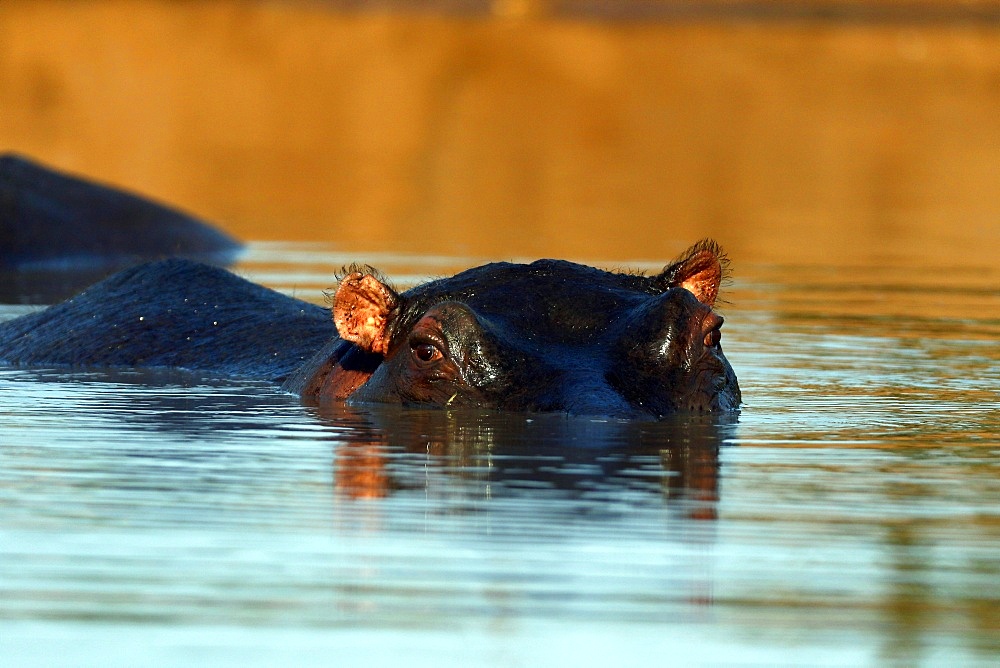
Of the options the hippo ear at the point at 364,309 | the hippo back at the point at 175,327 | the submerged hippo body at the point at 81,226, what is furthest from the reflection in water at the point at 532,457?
the submerged hippo body at the point at 81,226

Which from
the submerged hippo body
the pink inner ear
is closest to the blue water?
the pink inner ear

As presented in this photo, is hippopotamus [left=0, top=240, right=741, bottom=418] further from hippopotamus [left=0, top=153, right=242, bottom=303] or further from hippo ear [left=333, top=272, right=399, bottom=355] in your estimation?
hippopotamus [left=0, top=153, right=242, bottom=303]

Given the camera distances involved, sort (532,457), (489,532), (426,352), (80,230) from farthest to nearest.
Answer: (80,230) < (426,352) < (532,457) < (489,532)

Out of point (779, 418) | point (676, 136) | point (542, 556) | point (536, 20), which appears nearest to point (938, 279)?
point (779, 418)

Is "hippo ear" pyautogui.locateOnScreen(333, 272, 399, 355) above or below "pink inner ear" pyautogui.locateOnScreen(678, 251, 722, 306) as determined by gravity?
below

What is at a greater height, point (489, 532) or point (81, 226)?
point (81, 226)

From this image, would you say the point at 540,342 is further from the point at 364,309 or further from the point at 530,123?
the point at 530,123

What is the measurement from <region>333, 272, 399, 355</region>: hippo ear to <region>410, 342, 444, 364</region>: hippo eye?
0.34m

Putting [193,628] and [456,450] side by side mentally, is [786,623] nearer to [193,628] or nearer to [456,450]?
[193,628]

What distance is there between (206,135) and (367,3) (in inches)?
903

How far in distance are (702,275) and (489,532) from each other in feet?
10.0

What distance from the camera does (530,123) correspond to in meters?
37.8

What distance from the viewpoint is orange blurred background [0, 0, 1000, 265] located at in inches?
849

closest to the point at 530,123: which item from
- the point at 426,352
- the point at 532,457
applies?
the point at 426,352
